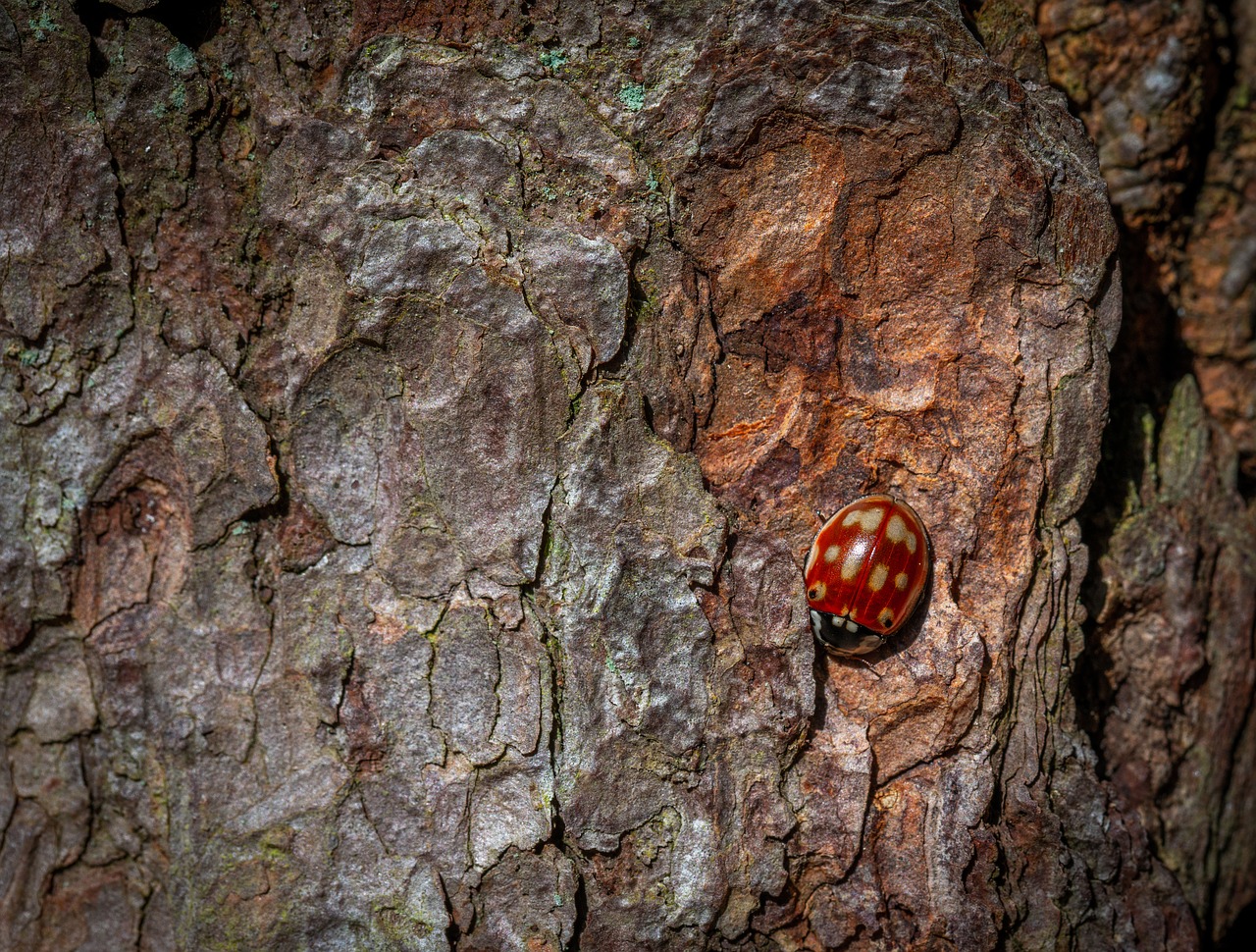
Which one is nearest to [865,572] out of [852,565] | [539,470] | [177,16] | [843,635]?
[852,565]

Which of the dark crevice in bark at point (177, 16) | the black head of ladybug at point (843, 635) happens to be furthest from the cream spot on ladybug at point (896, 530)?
the dark crevice in bark at point (177, 16)

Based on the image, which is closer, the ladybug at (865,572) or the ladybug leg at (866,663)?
the ladybug at (865,572)

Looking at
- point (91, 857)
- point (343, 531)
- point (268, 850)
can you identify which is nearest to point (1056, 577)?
point (343, 531)

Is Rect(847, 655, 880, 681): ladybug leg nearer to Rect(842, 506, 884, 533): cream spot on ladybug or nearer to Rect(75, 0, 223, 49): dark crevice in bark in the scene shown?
Rect(842, 506, 884, 533): cream spot on ladybug

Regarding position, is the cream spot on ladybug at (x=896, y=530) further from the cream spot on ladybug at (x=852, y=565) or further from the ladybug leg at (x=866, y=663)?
the ladybug leg at (x=866, y=663)

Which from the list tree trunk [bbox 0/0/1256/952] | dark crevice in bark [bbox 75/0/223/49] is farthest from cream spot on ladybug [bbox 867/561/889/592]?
dark crevice in bark [bbox 75/0/223/49]

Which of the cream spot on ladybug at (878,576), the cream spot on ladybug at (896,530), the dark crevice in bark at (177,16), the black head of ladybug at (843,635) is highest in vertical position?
the dark crevice in bark at (177,16)

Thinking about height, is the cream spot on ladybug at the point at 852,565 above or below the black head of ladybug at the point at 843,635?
above
